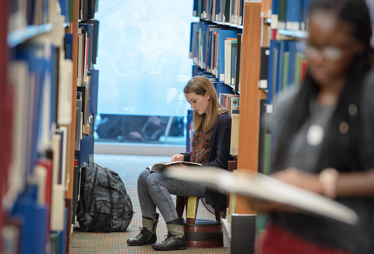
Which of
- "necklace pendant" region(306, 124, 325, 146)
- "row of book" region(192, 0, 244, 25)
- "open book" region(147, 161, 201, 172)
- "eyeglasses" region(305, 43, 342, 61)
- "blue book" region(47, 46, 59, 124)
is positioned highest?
"row of book" region(192, 0, 244, 25)

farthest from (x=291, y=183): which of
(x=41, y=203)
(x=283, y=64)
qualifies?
(x=283, y=64)

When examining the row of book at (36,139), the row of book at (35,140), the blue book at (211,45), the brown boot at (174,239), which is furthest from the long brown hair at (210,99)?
the row of book at (35,140)

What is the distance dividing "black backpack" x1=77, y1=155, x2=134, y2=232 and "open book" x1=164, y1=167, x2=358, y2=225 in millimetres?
2490

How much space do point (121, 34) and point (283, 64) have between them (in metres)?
5.05

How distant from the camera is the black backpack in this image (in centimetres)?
343

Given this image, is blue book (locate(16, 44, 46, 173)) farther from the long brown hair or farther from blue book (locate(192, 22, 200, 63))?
blue book (locate(192, 22, 200, 63))

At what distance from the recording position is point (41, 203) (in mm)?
1273

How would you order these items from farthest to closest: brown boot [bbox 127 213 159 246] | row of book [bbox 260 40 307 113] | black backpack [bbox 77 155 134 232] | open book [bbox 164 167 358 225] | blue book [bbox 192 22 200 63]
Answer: blue book [bbox 192 22 200 63], black backpack [bbox 77 155 134 232], brown boot [bbox 127 213 159 246], row of book [bbox 260 40 307 113], open book [bbox 164 167 358 225]

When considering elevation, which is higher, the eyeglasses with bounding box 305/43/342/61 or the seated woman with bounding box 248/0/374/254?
the eyeglasses with bounding box 305/43/342/61

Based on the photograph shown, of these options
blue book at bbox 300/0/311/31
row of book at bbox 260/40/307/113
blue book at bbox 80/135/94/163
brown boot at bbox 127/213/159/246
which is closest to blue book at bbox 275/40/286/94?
row of book at bbox 260/40/307/113

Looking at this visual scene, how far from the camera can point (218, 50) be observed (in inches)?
152

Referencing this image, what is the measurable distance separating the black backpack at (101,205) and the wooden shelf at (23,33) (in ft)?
6.93

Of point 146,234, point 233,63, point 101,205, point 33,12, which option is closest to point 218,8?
point 233,63

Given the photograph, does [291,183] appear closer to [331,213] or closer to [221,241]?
[331,213]
